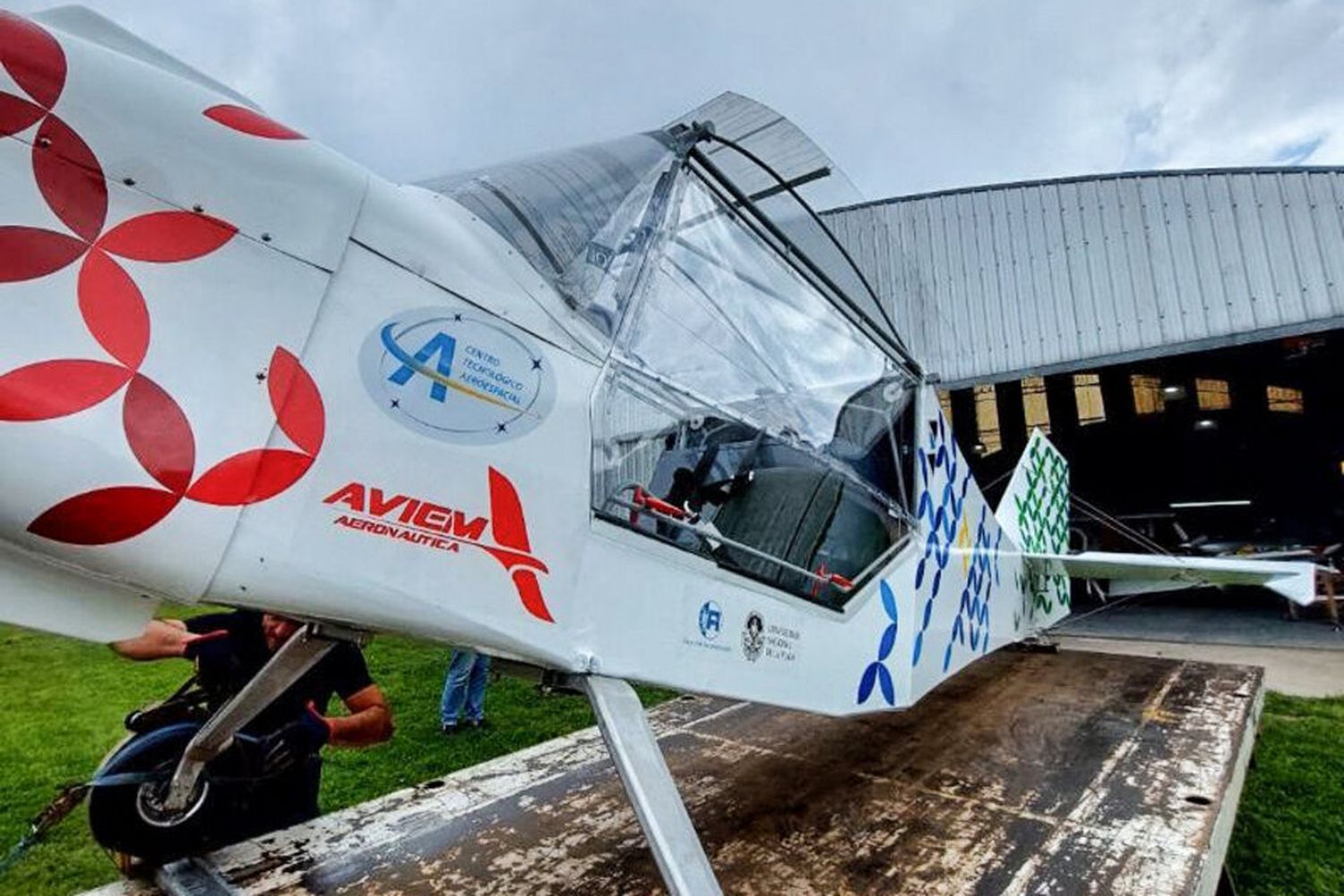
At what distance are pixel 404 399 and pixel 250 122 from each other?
1.84ft

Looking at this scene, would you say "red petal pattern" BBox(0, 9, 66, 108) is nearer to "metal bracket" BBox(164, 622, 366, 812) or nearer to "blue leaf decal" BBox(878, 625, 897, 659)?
"metal bracket" BBox(164, 622, 366, 812)

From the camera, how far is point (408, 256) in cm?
131

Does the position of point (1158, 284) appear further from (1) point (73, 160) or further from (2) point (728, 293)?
(1) point (73, 160)

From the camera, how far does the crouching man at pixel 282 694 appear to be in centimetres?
229

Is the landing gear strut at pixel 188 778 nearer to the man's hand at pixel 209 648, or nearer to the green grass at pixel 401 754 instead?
the man's hand at pixel 209 648

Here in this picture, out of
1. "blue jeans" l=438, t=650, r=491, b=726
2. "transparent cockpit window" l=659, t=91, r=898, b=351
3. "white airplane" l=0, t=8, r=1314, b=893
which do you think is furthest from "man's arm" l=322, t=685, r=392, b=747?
"blue jeans" l=438, t=650, r=491, b=726

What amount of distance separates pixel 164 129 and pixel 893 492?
271 cm

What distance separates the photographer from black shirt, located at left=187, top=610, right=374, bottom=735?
93.8 inches

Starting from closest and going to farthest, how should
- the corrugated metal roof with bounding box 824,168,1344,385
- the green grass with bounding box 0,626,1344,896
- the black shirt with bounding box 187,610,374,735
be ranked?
the black shirt with bounding box 187,610,374,735 < the green grass with bounding box 0,626,1344,896 < the corrugated metal roof with bounding box 824,168,1344,385

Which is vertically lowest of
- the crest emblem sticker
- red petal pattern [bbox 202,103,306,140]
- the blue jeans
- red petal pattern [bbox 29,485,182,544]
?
the blue jeans

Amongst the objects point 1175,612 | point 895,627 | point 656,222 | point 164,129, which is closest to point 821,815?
point 895,627

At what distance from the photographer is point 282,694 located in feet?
7.29

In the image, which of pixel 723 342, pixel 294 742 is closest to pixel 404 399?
pixel 723 342

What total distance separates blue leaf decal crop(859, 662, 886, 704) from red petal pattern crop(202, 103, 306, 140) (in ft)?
7.68
